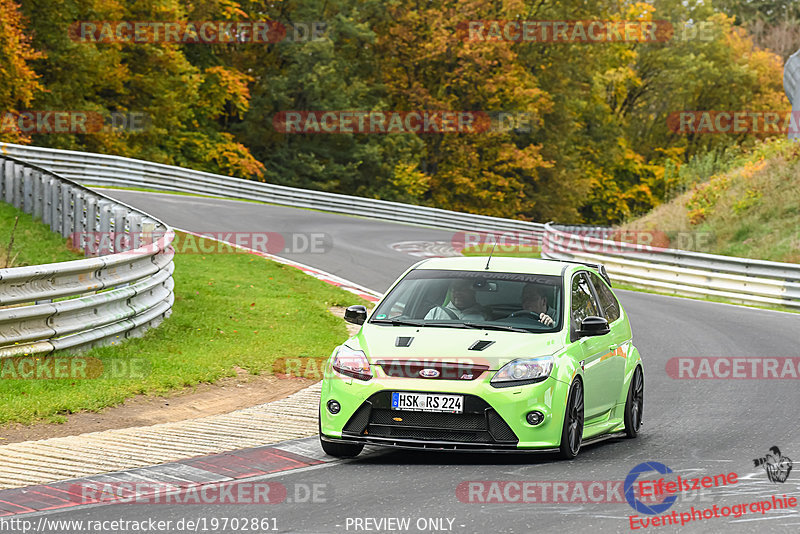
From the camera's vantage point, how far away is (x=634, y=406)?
1025cm

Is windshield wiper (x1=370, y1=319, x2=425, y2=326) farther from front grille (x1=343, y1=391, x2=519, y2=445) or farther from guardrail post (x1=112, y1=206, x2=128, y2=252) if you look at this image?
guardrail post (x1=112, y1=206, x2=128, y2=252)

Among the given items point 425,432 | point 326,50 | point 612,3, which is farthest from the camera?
point 612,3

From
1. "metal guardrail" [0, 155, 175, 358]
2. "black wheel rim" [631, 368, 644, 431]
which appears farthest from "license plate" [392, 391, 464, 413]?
"metal guardrail" [0, 155, 175, 358]

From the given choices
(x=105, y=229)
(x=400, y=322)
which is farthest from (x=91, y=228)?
(x=400, y=322)

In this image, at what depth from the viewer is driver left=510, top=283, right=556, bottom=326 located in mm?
9250

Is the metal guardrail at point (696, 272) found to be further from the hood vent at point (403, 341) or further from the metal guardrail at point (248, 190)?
the hood vent at point (403, 341)

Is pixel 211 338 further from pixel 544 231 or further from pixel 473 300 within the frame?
pixel 544 231

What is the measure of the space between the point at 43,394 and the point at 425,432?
380 centimetres

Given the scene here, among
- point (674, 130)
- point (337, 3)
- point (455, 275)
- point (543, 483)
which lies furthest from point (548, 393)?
point (674, 130)

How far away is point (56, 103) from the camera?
45.2 metres

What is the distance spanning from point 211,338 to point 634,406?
5928mm

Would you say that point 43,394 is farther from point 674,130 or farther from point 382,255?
point 674,130

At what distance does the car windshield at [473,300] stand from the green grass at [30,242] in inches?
346

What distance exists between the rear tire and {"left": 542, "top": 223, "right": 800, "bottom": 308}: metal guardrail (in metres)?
17.5
